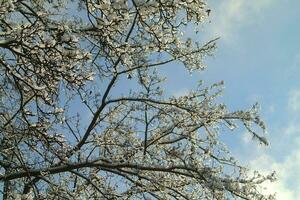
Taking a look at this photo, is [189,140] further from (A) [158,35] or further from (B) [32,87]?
(B) [32,87]

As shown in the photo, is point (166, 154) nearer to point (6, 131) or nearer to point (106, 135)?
point (106, 135)

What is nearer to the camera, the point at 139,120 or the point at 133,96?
the point at 133,96

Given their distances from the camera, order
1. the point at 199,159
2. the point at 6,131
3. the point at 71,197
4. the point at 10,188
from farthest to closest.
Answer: the point at 199,159 < the point at 10,188 < the point at 71,197 < the point at 6,131

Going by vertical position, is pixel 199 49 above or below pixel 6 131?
above

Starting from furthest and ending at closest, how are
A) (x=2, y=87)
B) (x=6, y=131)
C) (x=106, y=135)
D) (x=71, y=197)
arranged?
(x=106, y=135)
(x=71, y=197)
(x=2, y=87)
(x=6, y=131)

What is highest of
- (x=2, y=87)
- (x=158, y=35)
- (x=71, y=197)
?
(x=158, y=35)

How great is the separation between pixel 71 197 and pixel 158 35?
110 inches

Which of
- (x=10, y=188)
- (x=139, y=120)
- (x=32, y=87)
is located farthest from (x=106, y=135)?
(x=32, y=87)

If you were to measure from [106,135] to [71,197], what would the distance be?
388 centimetres

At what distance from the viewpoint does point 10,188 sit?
28.4ft

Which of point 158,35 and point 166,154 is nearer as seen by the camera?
point 158,35

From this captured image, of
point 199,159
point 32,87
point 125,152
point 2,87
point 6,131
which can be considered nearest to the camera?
point 32,87

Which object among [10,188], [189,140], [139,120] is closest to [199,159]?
[189,140]

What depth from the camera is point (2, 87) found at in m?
7.55
